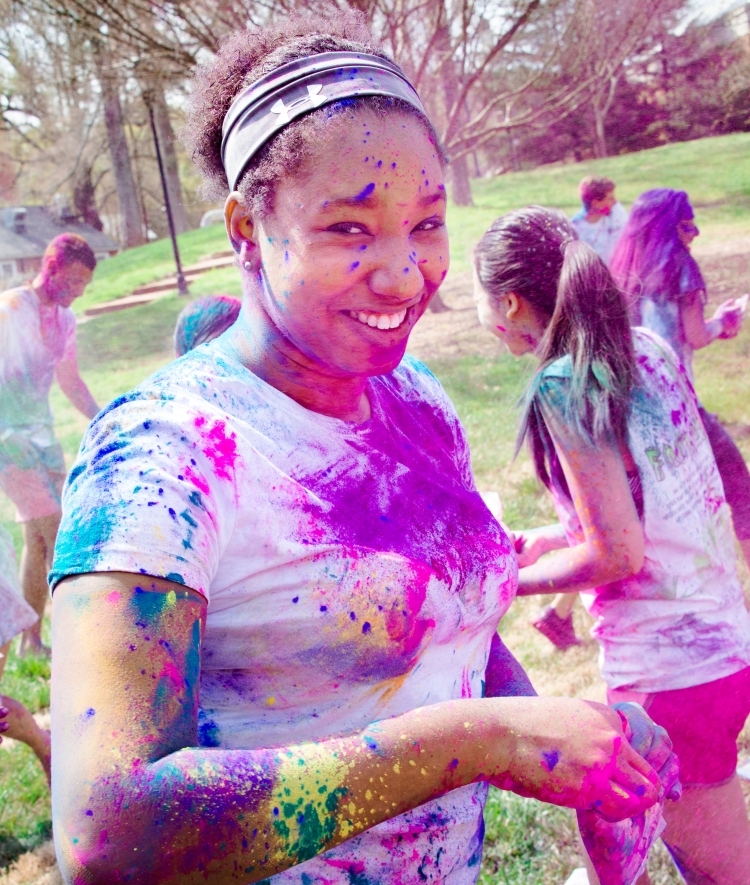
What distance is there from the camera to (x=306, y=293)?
1.19 metres

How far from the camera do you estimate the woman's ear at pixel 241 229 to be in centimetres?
126

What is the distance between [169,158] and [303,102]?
1964 centimetres

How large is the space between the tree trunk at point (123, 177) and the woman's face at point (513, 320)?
15109 mm

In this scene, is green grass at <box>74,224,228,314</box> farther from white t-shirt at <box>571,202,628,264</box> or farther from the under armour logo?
the under armour logo

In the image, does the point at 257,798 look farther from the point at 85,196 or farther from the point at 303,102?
the point at 85,196

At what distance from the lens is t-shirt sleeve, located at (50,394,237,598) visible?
37.4 inches

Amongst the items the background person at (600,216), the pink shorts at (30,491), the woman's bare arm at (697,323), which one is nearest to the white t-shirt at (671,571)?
the woman's bare arm at (697,323)

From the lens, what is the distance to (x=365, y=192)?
1163 millimetres

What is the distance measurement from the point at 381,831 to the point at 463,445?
0.69 metres

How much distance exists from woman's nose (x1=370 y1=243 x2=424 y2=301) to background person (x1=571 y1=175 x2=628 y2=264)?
23.8 feet

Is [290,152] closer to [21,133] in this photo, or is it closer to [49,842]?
[49,842]

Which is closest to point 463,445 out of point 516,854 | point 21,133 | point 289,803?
point 289,803

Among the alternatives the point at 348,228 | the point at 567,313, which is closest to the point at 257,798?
the point at 348,228

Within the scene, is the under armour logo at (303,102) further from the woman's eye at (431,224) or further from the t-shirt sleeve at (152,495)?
the t-shirt sleeve at (152,495)
